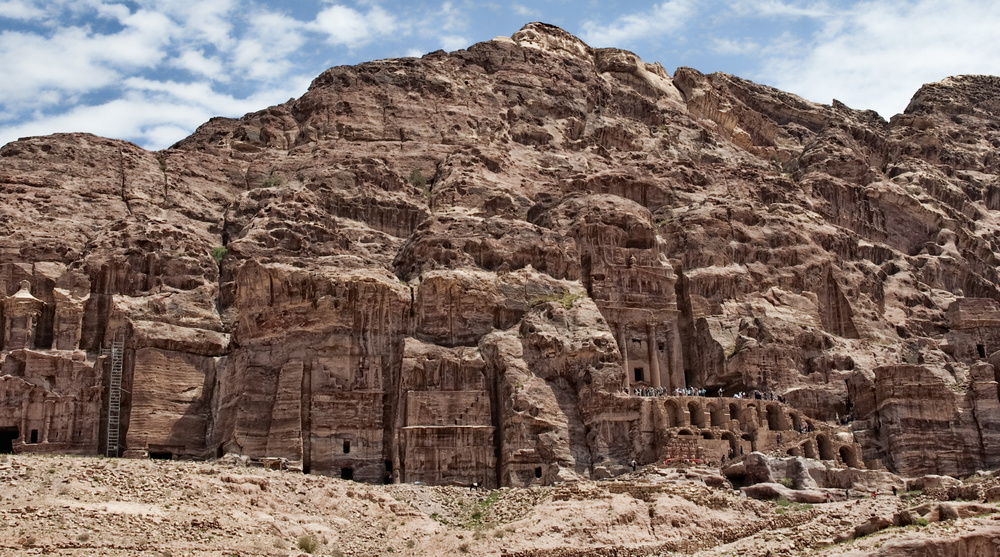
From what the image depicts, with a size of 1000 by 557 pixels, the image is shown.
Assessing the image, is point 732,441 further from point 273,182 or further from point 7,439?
point 7,439

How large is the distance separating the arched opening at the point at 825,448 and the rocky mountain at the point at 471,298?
169 mm

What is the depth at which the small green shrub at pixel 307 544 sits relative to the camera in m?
50.5

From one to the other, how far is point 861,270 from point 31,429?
5736 cm

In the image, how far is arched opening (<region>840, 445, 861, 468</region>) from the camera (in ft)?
231

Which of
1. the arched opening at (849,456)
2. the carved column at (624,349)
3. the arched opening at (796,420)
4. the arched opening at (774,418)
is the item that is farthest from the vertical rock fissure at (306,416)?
the arched opening at (849,456)

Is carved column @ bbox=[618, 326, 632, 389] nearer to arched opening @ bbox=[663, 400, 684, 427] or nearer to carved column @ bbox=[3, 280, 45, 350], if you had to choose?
arched opening @ bbox=[663, 400, 684, 427]

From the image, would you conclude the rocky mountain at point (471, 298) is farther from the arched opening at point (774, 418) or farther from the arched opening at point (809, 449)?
the arched opening at point (774, 418)

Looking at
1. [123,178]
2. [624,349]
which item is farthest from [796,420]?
[123,178]

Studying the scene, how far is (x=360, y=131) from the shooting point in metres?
96.0

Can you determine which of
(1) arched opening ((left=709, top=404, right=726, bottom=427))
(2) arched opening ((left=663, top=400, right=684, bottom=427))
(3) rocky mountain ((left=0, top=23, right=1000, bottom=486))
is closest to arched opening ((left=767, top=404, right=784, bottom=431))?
(3) rocky mountain ((left=0, top=23, right=1000, bottom=486))

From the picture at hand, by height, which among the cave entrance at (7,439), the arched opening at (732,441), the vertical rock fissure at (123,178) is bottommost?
the arched opening at (732,441)

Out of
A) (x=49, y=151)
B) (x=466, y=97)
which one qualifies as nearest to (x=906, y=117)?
(x=466, y=97)

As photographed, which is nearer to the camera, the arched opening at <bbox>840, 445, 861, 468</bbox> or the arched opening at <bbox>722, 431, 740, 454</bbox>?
the arched opening at <bbox>722, 431, 740, 454</bbox>

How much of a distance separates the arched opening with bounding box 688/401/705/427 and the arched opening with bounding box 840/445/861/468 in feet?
26.5
